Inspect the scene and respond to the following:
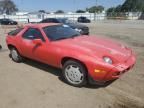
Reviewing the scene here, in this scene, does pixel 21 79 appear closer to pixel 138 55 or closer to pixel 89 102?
pixel 89 102

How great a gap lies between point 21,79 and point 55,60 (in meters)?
1.11

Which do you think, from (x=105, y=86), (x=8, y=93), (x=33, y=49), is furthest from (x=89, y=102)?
(x=33, y=49)

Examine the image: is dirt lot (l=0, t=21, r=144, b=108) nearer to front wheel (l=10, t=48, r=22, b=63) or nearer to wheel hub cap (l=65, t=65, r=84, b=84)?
wheel hub cap (l=65, t=65, r=84, b=84)

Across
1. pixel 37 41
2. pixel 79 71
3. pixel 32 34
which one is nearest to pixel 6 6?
pixel 32 34

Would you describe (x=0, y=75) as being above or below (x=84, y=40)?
below

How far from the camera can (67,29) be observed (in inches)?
285

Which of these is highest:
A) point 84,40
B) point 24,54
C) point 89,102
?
point 84,40

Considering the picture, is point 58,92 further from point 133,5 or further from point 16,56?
point 133,5

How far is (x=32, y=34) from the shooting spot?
724cm

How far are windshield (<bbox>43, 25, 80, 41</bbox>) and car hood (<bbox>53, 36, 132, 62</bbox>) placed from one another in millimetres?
311

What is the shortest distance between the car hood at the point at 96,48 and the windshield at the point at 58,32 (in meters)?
0.31

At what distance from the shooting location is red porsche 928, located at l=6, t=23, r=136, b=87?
17.5ft

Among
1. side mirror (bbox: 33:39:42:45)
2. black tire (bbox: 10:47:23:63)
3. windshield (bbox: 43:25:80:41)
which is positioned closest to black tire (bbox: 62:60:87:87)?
windshield (bbox: 43:25:80:41)

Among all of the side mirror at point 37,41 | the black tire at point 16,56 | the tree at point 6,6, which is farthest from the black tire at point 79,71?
the tree at point 6,6
